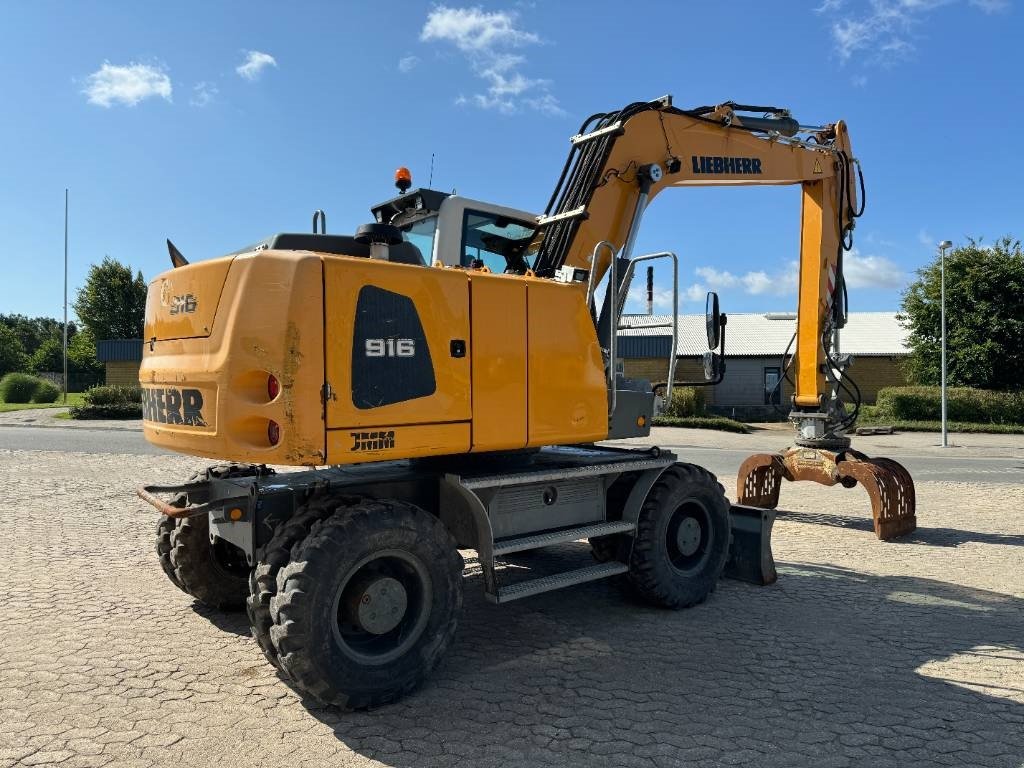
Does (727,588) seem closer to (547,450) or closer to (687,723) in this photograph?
(547,450)

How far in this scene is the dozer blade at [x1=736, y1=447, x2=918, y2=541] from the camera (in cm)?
857

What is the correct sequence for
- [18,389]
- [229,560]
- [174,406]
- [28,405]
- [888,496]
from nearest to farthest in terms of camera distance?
[174,406] < [229,560] < [888,496] < [28,405] < [18,389]

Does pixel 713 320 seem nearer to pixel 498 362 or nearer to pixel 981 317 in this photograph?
pixel 498 362

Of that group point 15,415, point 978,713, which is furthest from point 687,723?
point 15,415

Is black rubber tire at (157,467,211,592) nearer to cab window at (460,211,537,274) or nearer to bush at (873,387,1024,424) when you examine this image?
cab window at (460,211,537,274)

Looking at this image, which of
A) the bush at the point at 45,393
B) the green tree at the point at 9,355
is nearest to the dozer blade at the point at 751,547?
the bush at the point at 45,393

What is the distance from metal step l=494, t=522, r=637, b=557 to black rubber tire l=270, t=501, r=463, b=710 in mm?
489

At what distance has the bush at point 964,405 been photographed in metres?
27.2

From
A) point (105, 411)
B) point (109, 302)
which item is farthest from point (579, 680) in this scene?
point (109, 302)

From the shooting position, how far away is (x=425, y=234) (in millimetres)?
6023

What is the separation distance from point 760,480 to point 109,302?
49.9 m

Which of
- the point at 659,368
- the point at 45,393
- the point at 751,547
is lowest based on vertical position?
Answer: the point at 751,547

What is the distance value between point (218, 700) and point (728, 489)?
30.4 ft

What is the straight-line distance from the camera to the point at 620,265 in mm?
6320
